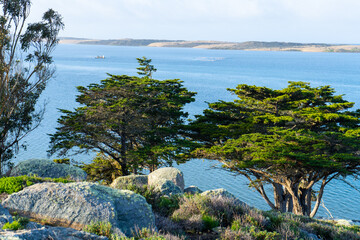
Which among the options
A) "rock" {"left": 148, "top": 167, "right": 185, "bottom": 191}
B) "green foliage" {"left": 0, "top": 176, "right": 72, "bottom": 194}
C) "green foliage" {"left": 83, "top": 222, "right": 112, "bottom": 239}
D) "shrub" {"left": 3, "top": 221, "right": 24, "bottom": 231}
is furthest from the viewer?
"rock" {"left": 148, "top": 167, "right": 185, "bottom": 191}

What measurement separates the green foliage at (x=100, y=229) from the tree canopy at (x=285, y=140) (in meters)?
11.1

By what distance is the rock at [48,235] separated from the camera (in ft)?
14.9

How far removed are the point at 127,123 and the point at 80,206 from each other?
14262 mm

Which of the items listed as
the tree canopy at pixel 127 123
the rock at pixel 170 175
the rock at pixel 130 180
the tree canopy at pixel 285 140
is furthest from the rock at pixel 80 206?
the tree canopy at pixel 127 123

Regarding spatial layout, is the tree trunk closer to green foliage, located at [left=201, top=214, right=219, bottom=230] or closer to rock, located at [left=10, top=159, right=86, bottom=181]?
rock, located at [left=10, top=159, right=86, bottom=181]

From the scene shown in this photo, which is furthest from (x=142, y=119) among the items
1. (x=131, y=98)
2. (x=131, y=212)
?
(x=131, y=212)

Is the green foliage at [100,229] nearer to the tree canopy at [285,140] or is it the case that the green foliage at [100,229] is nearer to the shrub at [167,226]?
the shrub at [167,226]

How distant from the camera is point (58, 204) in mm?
6191

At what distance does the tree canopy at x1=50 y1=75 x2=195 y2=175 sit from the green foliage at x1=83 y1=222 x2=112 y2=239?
12.8 metres

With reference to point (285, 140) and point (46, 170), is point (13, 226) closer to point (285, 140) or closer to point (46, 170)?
point (46, 170)

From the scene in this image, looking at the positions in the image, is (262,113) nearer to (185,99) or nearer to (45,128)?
(185,99)

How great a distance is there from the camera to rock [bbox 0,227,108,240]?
14.9 feet

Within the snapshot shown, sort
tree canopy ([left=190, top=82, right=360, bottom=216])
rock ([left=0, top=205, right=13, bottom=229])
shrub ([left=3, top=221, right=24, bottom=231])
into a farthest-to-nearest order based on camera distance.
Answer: tree canopy ([left=190, top=82, right=360, bottom=216]) → rock ([left=0, top=205, right=13, bottom=229]) → shrub ([left=3, top=221, right=24, bottom=231])

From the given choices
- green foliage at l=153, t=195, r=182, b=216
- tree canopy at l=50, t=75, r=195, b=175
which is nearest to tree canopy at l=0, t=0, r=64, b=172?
tree canopy at l=50, t=75, r=195, b=175
